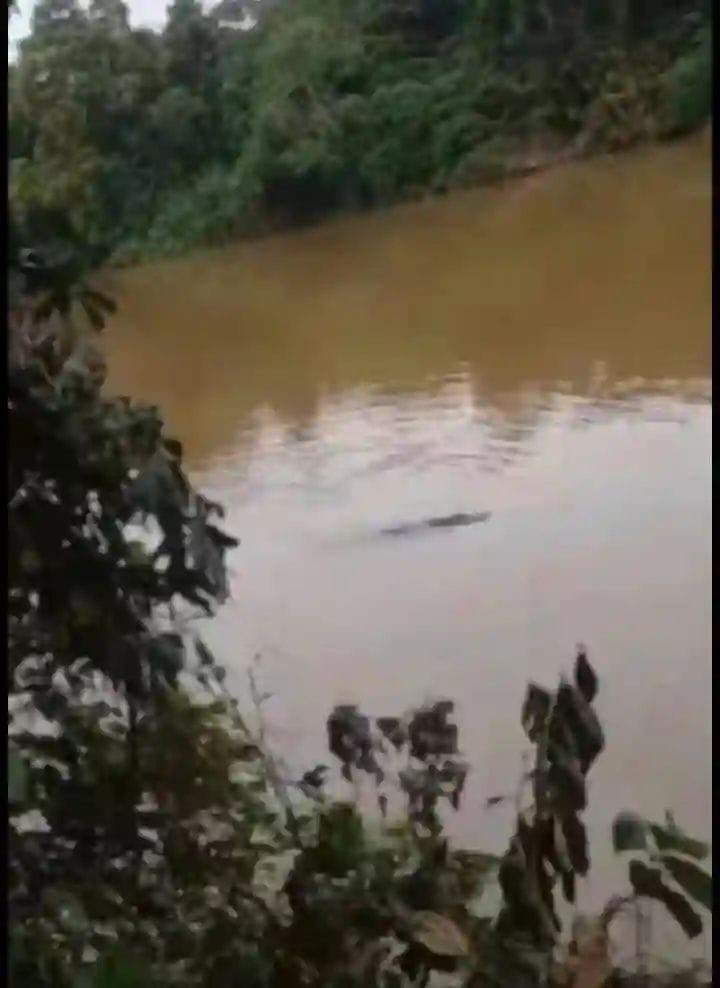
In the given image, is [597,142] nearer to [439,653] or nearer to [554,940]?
[439,653]

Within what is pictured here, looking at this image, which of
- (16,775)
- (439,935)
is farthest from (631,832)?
(16,775)

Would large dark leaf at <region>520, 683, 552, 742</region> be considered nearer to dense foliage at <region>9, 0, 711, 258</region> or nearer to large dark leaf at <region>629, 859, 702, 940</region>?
large dark leaf at <region>629, 859, 702, 940</region>

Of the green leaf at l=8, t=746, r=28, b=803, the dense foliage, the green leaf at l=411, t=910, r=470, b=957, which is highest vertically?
the dense foliage

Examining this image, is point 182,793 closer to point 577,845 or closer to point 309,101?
point 577,845

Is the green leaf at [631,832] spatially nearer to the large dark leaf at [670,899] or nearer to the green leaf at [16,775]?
the large dark leaf at [670,899]

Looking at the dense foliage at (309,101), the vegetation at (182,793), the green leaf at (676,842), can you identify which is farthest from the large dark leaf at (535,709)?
the dense foliage at (309,101)

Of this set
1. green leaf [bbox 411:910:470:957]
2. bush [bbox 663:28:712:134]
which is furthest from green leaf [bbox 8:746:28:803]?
bush [bbox 663:28:712:134]

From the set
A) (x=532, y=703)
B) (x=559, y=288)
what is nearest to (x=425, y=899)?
(x=532, y=703)
